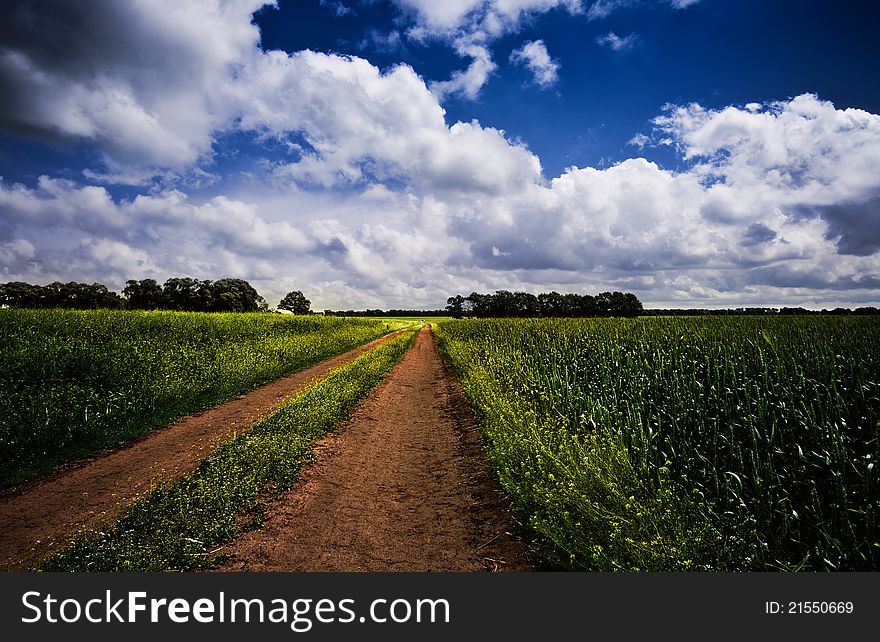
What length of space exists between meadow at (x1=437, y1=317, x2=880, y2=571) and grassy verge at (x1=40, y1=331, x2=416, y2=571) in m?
3.67

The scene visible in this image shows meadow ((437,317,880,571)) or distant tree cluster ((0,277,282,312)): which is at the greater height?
distant tree cluster ((0,277,282,312))

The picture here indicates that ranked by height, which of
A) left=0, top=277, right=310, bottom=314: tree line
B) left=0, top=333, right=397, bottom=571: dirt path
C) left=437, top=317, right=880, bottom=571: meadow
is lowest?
left=0, top=333, right=397, bottom=571: dirt path

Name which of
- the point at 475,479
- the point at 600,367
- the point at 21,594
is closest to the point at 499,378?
the point at 600,367

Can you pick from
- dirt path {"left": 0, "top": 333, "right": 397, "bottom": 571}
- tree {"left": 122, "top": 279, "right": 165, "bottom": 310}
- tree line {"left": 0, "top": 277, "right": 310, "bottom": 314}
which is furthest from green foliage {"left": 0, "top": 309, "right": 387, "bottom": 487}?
tree {"left": 122, "top": 279, "right": 165, "bottom": 310}

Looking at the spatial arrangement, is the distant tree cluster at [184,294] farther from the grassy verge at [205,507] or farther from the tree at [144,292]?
the grassy verge at [205,507]

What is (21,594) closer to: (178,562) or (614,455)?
(178,562)

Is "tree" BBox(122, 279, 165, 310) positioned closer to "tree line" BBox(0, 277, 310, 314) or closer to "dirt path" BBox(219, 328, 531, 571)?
"tree line" BBox(0, 277, 310, 314)

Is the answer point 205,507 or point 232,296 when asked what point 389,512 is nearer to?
point 205,507

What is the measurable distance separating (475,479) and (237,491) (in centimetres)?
378

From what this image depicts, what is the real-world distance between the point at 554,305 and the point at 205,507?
96341mm

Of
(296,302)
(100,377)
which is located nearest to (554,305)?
A: (296,302)

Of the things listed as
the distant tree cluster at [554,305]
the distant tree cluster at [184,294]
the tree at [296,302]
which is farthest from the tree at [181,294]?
the distant tree cluster at [554,305]

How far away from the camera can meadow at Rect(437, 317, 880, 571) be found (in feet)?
14.5

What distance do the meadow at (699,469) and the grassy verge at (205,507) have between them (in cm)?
367
